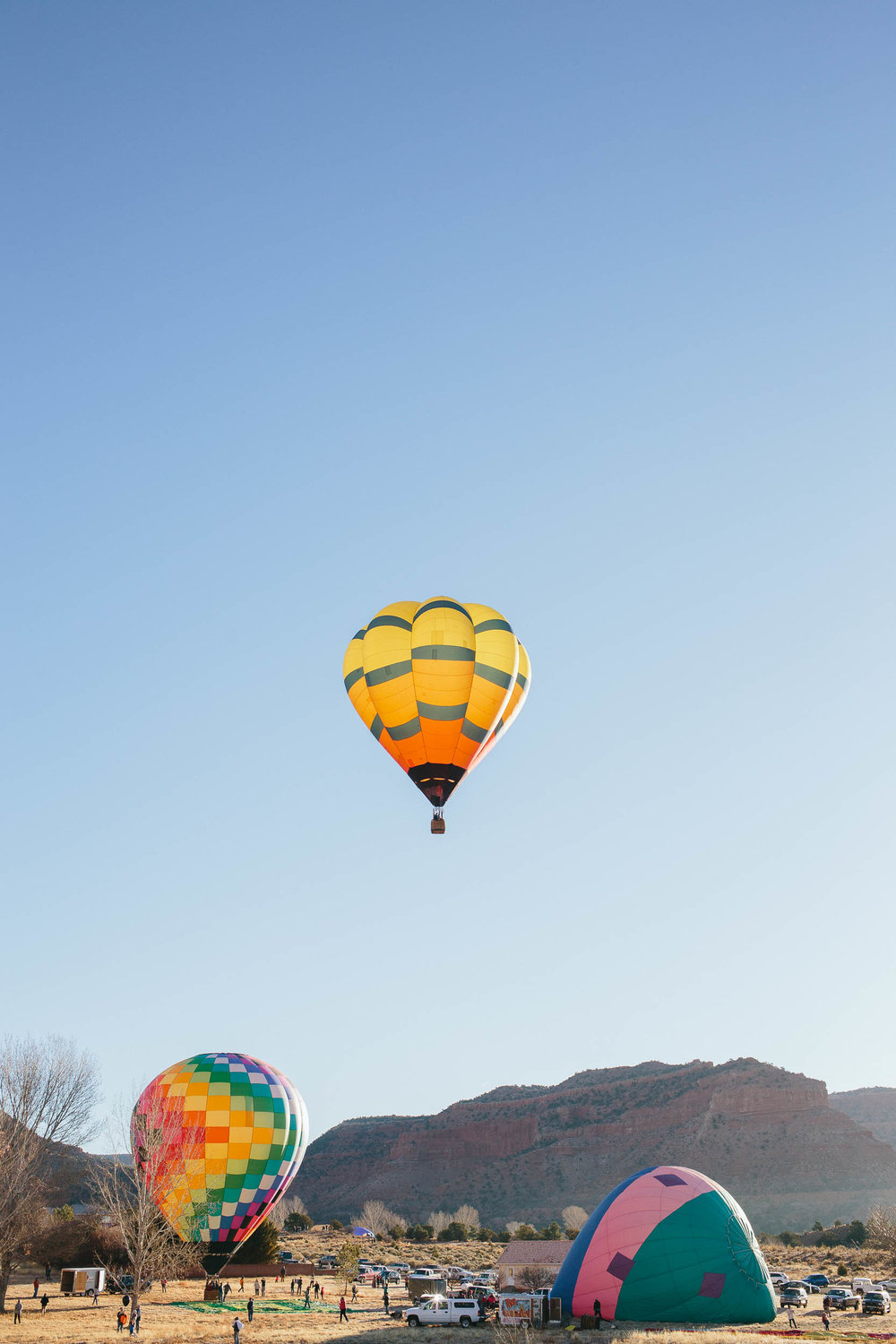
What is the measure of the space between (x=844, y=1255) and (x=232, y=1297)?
39.9m

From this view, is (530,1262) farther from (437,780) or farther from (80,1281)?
(437,780)

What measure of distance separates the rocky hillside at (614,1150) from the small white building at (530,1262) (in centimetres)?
6124

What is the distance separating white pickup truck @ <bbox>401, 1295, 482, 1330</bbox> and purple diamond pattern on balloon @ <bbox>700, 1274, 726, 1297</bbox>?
8.41m

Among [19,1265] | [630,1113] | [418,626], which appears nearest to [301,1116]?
[418,626]

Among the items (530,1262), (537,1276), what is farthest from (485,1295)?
(530,1262)

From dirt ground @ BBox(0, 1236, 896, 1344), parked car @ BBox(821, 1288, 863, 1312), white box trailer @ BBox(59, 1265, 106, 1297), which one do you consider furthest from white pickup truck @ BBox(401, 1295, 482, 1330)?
white box trailer @ BBox(59, 1265, 106, 1297)

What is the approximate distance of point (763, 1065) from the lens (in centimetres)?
12506

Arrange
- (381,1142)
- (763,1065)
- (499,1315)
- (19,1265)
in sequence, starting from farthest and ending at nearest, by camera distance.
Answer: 1. (381,1142)
2. (763,1065)
3. (19,1265)
4. (499,1315)

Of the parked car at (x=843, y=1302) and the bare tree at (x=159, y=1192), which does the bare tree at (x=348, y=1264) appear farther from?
the parked car at (x=843, y=1302)

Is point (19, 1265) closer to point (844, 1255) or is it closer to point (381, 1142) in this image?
point (844, 1255)

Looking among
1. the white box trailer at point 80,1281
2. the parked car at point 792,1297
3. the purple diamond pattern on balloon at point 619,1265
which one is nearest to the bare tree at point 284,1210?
the white box trailer at point 80,1281

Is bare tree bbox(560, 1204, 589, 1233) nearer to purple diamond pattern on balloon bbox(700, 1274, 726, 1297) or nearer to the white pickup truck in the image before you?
the white pickup truck

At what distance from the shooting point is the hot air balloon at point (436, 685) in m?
29.0

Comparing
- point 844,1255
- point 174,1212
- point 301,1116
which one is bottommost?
point 844,1255
